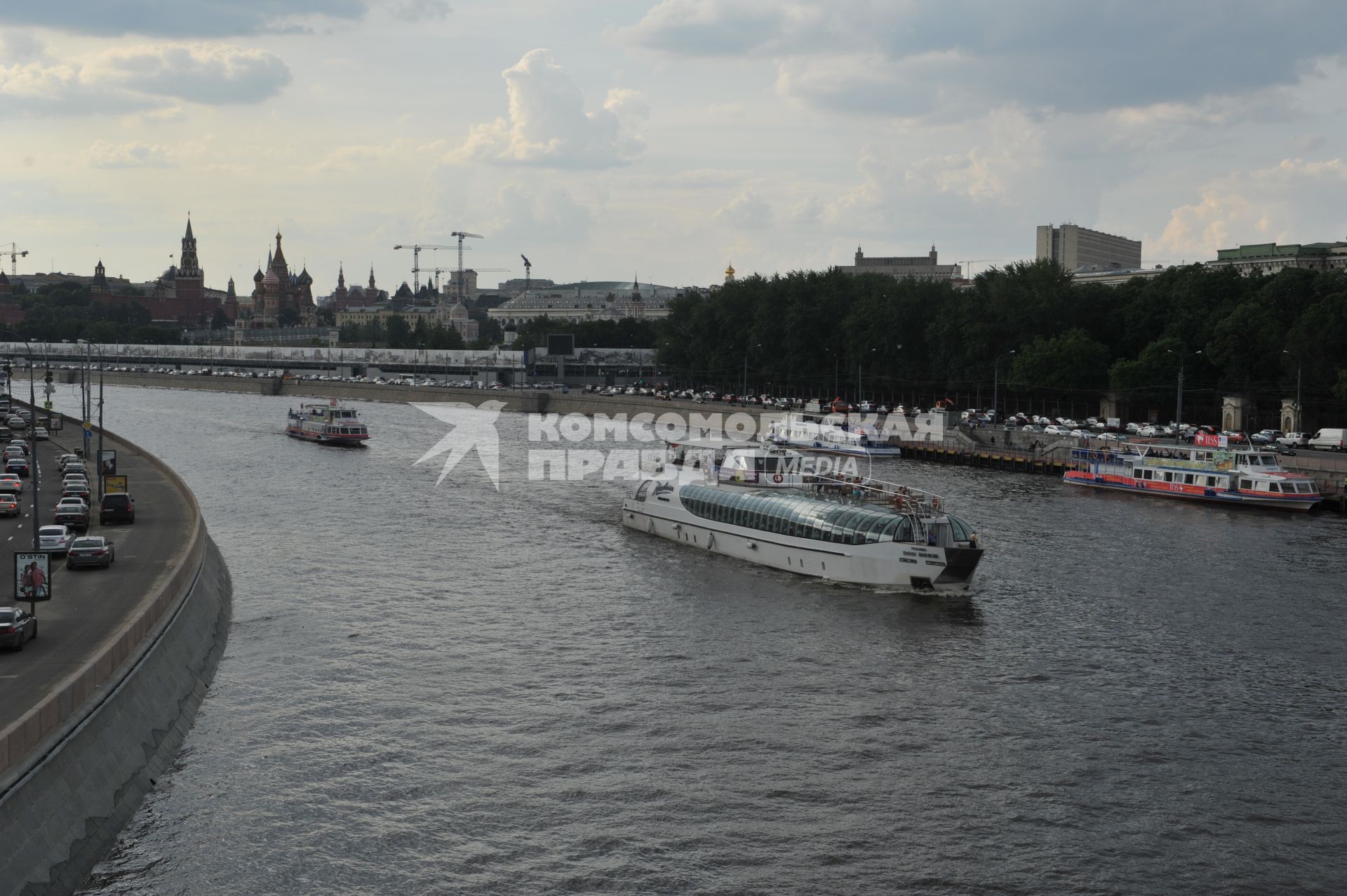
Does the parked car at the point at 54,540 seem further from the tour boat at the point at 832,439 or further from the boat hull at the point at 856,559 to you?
the tour boat at the point at 832,439

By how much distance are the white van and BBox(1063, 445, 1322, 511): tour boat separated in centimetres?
1415

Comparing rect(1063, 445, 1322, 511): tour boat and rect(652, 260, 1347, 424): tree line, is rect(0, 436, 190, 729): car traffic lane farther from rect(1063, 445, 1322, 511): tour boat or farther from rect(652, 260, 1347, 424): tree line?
rect(652, 260, 1347, 424): tree line

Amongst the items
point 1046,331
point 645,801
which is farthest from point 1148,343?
point 645,801

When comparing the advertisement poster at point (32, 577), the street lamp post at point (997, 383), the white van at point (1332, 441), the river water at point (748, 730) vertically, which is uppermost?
the street lamp post at point (997, 383)

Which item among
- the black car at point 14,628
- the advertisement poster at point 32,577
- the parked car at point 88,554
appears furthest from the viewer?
the parked car at point 88,554

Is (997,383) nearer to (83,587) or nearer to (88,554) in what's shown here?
(88,554)

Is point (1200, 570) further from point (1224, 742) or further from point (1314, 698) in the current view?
point (1224, 742)

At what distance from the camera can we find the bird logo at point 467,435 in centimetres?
10094

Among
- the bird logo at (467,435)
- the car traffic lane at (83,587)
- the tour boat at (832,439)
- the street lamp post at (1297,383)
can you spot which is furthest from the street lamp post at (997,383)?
the car traffic lane at (83,587)

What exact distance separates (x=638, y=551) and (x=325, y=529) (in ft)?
52.2

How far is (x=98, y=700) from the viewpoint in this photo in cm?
2641

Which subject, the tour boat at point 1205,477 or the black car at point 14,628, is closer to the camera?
the black car at point 14,628

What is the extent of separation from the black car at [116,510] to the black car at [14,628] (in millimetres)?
21486

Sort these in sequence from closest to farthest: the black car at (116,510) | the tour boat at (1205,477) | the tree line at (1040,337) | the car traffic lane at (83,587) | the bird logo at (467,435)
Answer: the car traffic lane at (83,587), the black car at (116,510), the tour boat at (1205,477), the bird logo at (467,435), the tree line at (1040,337)
